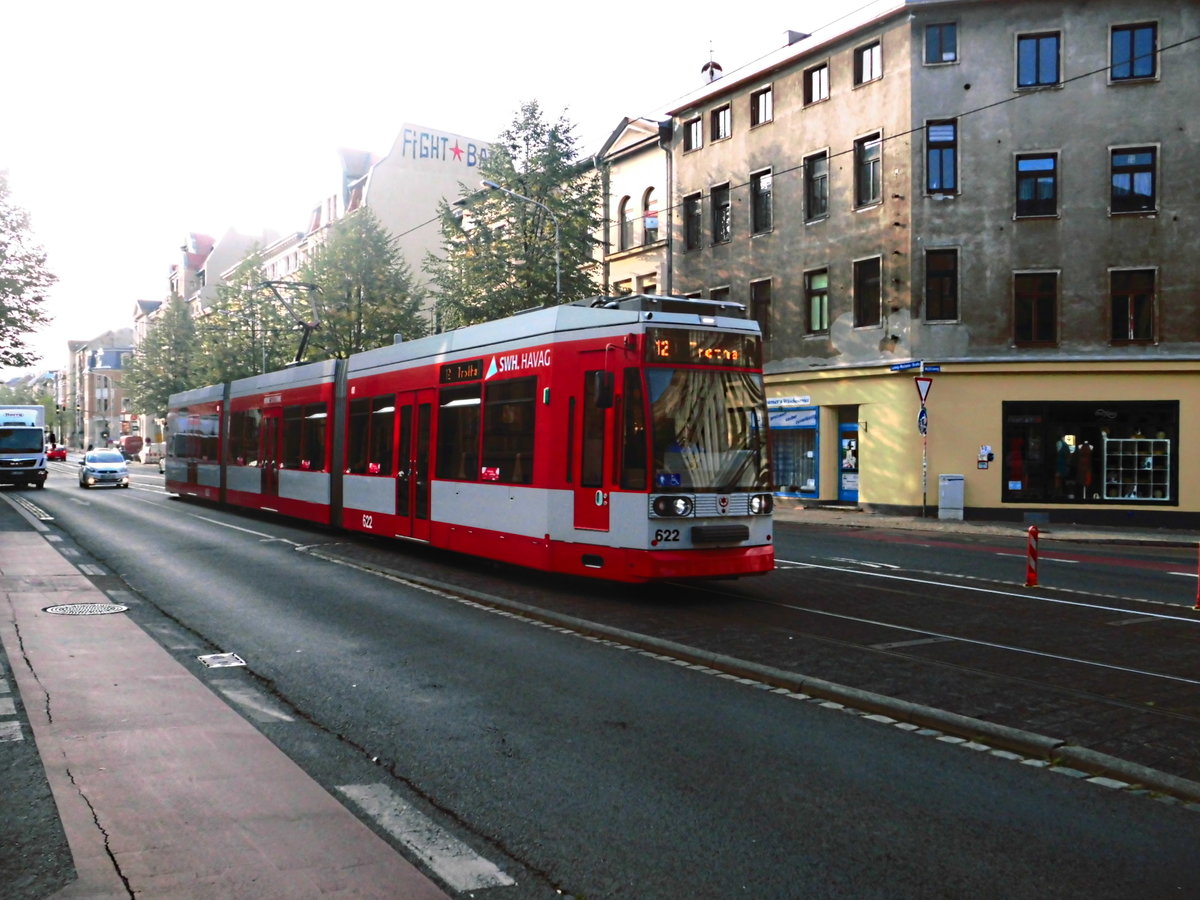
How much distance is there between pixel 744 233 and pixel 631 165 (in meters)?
7.04

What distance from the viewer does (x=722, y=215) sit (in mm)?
33531

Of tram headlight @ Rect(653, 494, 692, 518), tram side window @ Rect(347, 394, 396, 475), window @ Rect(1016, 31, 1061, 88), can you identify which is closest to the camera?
tram headlight @ Rect(653, 494, 692, 518)

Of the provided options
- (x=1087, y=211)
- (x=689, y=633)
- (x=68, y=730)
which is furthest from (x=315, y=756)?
(x=1087, y=211)

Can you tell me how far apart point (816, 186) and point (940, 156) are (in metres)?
4.09

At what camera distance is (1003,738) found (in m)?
6.12

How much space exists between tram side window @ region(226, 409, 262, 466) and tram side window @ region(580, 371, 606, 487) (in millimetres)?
13861

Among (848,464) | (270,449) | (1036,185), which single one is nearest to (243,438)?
(270,449)

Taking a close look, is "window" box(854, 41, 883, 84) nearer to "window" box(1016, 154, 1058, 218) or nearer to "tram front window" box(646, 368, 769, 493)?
"window" box(1016, 154, 1058, 218)

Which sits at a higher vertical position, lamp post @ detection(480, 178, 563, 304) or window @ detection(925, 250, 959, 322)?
Answer: lamp post @ detection(480, 178, 563, 304)

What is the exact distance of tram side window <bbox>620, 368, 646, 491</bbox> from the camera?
35.8 feet

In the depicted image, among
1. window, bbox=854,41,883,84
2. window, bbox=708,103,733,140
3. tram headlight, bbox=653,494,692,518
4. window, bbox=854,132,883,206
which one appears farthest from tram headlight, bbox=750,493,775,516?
window, bbox=708,103,733,140

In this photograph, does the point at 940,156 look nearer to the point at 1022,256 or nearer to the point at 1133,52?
the point at 1022,256

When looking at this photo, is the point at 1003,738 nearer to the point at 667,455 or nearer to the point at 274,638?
the point at 667,455

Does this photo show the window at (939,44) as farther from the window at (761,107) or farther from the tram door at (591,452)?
the tram door at (591,452)
